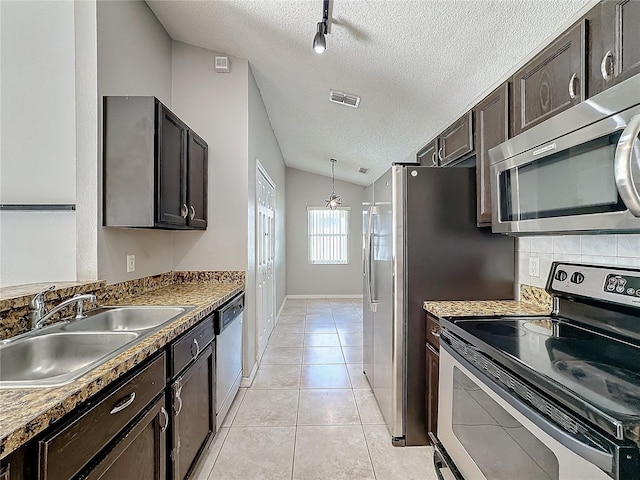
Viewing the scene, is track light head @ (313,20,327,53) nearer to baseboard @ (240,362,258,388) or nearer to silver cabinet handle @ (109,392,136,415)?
silver cabinet handle @ (109,392,136,415)

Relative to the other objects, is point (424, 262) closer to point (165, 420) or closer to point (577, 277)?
point (577, 277)

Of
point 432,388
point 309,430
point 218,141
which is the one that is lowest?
point 309,430

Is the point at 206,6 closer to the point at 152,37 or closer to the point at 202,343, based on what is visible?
the point at 152,37

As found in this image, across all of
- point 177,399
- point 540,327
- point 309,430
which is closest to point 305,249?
point 309,430

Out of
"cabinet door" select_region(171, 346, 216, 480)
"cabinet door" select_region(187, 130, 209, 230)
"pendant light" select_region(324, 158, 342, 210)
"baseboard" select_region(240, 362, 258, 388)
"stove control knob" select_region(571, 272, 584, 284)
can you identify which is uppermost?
"pendant light" select_region(324, 158, 342, 210)

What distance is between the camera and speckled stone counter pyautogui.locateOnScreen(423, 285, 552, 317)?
1.81m

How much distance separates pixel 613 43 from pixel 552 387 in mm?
1135

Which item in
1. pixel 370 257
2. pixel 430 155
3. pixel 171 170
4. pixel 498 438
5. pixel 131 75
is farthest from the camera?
pixel 430 155

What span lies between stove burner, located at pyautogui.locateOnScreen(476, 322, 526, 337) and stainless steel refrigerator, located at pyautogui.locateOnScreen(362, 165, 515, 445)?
0.54 metres

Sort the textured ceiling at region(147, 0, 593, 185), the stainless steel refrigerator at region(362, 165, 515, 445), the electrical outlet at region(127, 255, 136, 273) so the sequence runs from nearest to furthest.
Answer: the textured ceiling at region(147, 0, 593, 185), the stainless steel refrigerator at region(362, 165, 515, 445), the electrical outlet at region(127, 255, 136, 273)

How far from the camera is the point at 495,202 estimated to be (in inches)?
68.8

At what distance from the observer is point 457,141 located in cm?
233

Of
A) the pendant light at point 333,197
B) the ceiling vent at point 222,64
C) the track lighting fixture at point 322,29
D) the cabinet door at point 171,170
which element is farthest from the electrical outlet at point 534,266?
the pendant light at point 333,197

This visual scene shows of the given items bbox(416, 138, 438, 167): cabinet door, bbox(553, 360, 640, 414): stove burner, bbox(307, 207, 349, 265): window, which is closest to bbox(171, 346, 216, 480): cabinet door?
bbox(553, 360, 640, 414): stove burner
